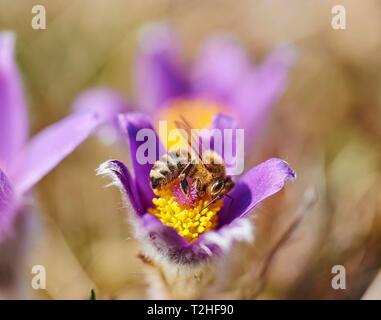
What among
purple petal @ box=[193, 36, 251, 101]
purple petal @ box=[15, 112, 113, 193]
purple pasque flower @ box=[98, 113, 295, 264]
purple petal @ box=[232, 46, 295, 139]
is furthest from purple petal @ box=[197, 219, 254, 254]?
purple petal @ box=[193, 36, 251, 101]

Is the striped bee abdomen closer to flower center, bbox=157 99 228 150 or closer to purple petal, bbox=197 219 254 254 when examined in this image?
purple petal, bbox=197 219 254 254

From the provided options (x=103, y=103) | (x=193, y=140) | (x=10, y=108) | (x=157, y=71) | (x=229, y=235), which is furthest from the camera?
(x=157, y=71)

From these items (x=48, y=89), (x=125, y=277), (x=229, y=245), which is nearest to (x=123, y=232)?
(x=125, y=277)

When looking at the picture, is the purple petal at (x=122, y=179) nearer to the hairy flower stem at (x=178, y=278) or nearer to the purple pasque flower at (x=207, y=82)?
the hairy flower stem at (x=178, y=278)

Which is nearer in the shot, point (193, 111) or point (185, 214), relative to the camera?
point (185, 214)

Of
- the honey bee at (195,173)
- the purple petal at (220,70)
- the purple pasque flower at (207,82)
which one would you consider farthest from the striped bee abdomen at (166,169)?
the purple petal at (220,70)

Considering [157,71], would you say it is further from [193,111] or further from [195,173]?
[195,173]

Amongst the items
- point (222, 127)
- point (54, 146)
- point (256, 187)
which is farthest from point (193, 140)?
point (54, 146)

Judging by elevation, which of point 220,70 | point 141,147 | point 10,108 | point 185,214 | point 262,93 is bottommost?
point 185,214
